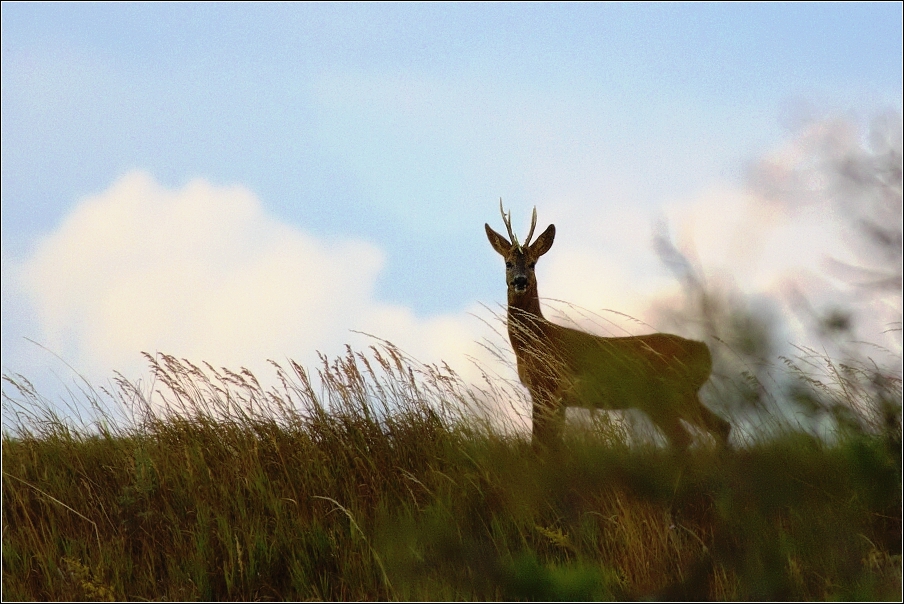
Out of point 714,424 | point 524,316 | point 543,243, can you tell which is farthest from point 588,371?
point 543,243

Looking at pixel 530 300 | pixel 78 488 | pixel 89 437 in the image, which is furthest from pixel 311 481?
pixel 530 300

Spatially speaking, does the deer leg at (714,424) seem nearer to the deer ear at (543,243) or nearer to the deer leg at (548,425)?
the deer leg at (548,425)

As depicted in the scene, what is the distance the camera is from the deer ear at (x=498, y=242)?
331 inches

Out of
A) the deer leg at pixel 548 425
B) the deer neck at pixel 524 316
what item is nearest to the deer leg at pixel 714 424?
the deer leg at pixel 548 425

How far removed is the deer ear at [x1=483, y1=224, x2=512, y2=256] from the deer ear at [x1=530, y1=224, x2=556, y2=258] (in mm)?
206

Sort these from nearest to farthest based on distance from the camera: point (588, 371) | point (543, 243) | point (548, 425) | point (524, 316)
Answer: point (588, 371) → point (548, 425) → point (524, 316) → point (543, 243)

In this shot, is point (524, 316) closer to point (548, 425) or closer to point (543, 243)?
point (543, 243)

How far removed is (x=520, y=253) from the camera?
8219 mm

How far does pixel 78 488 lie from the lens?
6602mm

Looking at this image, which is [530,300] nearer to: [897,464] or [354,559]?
[354,559]

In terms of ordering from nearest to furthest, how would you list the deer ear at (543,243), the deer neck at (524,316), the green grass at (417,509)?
the green grass at (417,509) → the deer neck at (524,316) → the deer ear at (543,243)

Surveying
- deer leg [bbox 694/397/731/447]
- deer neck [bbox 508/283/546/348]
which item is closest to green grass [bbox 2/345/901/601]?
deer leg [bbox 694/397/731/447]

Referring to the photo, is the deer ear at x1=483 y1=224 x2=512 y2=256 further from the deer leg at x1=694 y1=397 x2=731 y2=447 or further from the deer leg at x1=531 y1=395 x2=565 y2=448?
the deer leg at x1=694 y1=397 x2=731 y2=447

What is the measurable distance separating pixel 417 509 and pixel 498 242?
3190 millimetres
